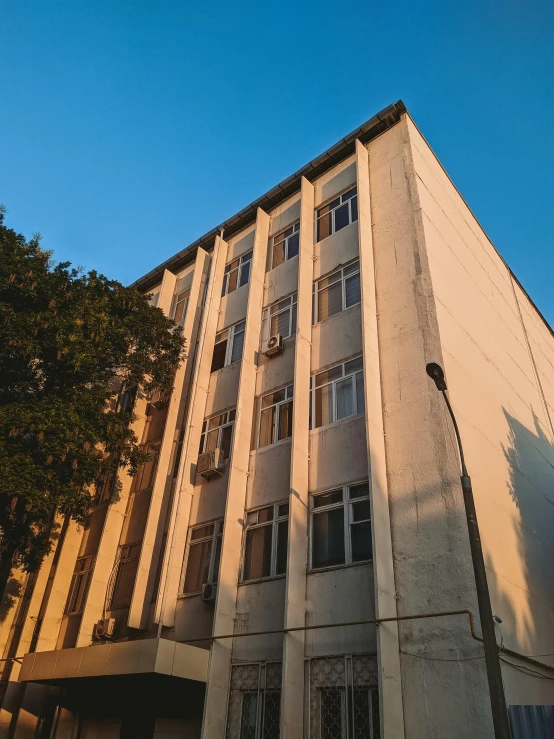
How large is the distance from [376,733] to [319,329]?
10001 millimetres

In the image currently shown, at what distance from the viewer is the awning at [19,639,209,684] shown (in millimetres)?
11023

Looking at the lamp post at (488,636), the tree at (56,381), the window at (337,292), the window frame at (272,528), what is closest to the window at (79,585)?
the tree at (56,381)

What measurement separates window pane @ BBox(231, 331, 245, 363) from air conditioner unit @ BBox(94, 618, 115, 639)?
8446 mm

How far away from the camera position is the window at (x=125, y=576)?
1566 cm

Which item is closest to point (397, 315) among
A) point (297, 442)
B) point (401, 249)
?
point (401, 249)

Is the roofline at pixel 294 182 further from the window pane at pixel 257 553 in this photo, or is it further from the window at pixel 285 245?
the window pane at pixel 257 553

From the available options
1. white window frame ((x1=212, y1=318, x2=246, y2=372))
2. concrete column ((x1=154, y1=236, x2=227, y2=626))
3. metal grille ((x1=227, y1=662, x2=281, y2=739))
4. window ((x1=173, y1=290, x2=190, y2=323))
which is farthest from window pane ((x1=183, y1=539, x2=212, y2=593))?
window ((x1=173, y1=290, x2=190, y2=323))

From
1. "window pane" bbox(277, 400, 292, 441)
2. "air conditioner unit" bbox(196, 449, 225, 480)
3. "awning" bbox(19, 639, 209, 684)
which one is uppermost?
"window pane" bbox(277, 400, 292, 441)

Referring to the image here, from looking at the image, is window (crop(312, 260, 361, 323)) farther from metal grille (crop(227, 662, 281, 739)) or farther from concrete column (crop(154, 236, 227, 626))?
metal grille (crop(227, 662, 281, 739))

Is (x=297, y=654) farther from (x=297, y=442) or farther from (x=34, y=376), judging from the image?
(x=34, y=376)

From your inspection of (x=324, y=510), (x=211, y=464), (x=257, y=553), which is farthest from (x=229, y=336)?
(x=324, y=510)

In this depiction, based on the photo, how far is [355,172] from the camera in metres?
18.9

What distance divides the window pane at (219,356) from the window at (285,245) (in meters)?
3.41

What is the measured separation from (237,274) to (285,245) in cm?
225
